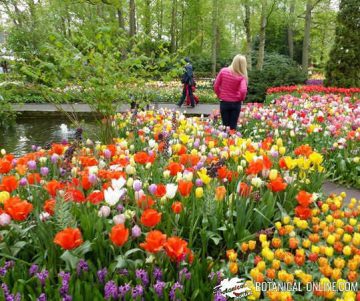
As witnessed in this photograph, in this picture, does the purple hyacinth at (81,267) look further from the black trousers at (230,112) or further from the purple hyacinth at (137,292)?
the black trousers at (230,112)

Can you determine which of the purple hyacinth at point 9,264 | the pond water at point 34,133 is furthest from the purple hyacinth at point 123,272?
the pond water at point 34,133

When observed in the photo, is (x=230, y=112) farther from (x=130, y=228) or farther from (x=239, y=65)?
(x=130, y=228)

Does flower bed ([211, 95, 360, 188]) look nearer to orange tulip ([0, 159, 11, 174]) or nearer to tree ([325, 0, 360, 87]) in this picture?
orange tulip ([0, 159, 11, 174])

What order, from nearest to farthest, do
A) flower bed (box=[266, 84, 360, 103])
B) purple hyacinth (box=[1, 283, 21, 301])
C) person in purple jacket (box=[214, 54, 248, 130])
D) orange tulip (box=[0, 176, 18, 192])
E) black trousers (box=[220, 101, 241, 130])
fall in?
purple hyacinth (box=[1, 283, 21, 301]), orange tulip (box=[0, 176, 18, 192]), person in purple jacket (box=[214, 54, 248, 130]), black trousers (box=[220, 101, 241, 130]), flower bed (box=[266, 84, 360, 103])

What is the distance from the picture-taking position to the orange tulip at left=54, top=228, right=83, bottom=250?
1.97 m

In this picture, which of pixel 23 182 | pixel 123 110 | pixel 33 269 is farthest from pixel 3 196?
pixel 123 110

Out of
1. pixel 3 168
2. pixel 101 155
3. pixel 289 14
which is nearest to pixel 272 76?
pixel 289 14

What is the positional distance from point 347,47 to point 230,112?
829 centimetres

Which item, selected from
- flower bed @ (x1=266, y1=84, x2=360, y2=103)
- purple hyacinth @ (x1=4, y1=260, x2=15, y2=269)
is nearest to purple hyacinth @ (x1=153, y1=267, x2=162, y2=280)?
purple hyacinth @ (x1=4, y1=260, x2=15, y2=269)

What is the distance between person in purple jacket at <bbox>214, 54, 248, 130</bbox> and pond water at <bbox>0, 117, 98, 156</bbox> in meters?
2.65

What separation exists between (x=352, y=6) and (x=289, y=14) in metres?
12.5

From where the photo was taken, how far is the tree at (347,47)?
45.0 ft

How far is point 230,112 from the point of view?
7.62 meters

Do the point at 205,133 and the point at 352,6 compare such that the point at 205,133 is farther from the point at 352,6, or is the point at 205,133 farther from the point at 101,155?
the point at 352,6
